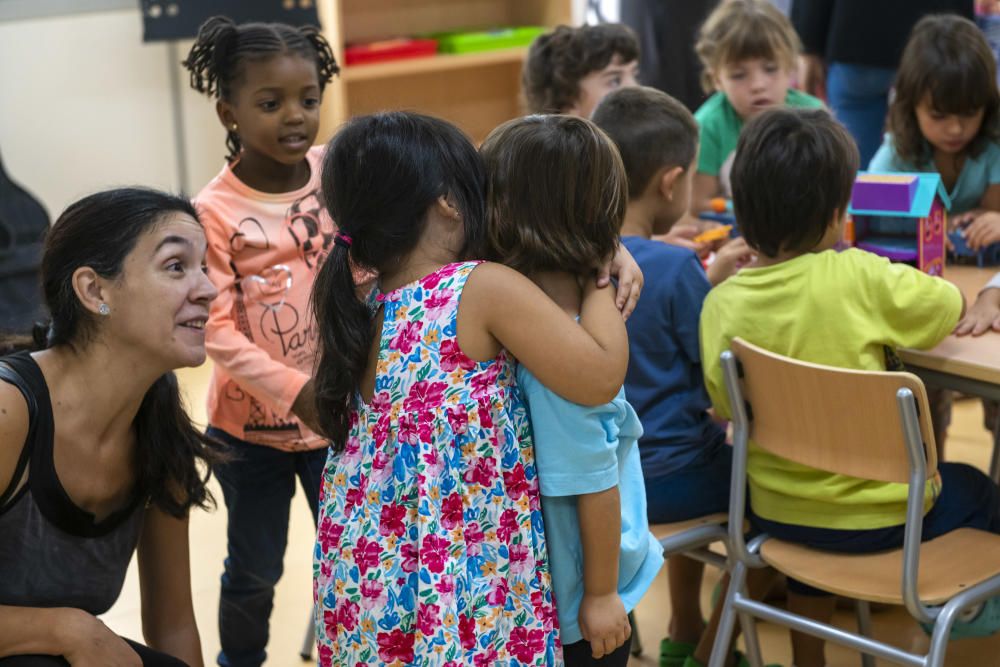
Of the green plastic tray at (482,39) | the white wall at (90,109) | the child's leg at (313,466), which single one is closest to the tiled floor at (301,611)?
the child's leg at (313,466)

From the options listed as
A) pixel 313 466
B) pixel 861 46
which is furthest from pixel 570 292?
pixel 861 46

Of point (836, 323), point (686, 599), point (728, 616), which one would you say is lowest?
point (686, 599)

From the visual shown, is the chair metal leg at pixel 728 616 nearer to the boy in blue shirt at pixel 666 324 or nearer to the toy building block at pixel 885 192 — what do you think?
the boy in blue shirt at pixel 666 324

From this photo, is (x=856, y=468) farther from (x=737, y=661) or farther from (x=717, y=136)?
(x=717, y=136)

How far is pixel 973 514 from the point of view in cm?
201

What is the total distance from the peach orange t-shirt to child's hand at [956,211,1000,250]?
1.19m

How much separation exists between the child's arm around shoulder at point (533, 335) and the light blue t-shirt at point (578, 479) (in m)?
0.03

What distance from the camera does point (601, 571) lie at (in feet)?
4.67

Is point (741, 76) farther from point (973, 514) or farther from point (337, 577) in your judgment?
point (337, 577)

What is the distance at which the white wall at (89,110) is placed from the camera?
4301 mm

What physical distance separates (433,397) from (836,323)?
79cm

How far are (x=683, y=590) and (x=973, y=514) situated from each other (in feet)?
1.90

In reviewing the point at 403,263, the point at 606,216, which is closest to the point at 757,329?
the point at 606,216

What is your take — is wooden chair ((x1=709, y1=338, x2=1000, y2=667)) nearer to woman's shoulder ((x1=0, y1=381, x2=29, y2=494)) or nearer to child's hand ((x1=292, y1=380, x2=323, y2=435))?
child's hand ((x1=292, y1=380, x2=323, y2=435))
